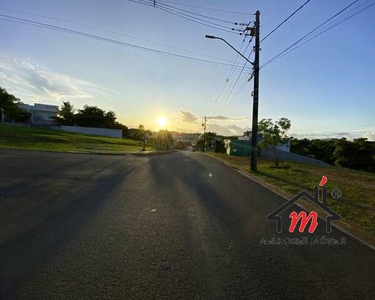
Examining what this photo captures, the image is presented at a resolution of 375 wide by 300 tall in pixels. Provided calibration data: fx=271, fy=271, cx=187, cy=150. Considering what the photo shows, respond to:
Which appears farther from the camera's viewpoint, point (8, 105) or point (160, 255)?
point (8, 105)

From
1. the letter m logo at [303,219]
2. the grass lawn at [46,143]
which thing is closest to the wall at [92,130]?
the grass lawn at [46,143]

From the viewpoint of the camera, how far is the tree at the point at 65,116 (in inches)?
3558

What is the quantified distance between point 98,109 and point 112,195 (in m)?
96.7

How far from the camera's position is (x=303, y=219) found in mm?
6355

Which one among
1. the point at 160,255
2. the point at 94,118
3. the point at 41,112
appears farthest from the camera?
the point at 41,112

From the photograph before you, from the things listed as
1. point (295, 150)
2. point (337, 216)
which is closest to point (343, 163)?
point (295, 150)

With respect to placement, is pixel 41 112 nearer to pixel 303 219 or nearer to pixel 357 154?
pixel 357 154

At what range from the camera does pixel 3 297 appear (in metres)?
2.79

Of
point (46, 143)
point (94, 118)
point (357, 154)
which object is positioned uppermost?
point (94, 118)

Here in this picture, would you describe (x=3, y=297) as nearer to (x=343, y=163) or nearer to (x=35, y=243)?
(x=35, y=243)

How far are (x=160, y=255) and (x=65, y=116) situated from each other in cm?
9646

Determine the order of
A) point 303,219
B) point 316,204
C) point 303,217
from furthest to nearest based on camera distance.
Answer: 1. point 316,204
2. point 303,217
3. point 303,219

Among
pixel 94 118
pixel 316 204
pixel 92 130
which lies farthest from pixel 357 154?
pixel 94 118

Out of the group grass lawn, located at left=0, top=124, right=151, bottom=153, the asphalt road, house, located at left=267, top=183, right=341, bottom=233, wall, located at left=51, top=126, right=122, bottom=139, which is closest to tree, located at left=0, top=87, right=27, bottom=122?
wall, located at left=51, top=126, right=122, bottom=139
